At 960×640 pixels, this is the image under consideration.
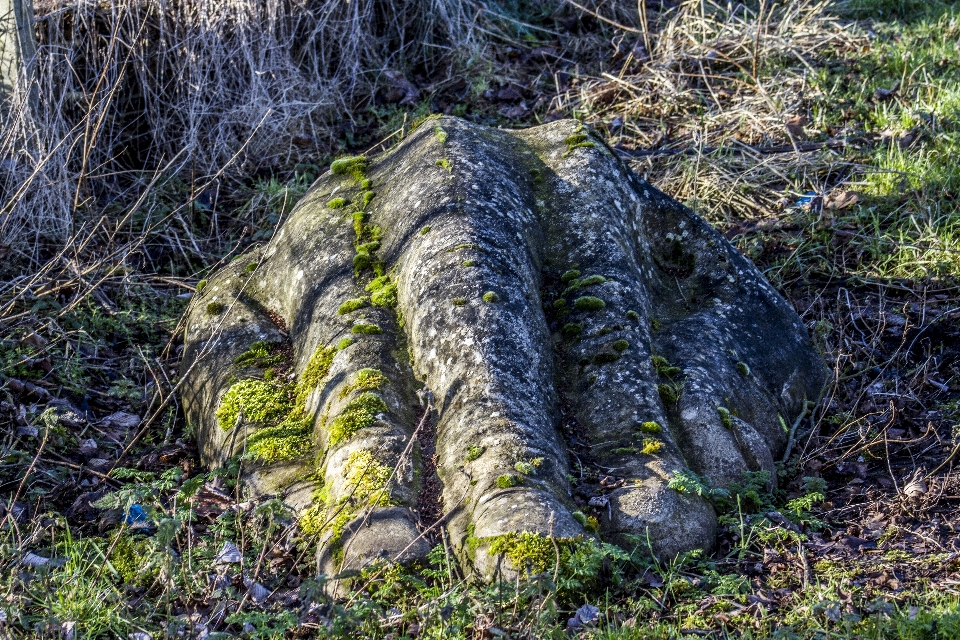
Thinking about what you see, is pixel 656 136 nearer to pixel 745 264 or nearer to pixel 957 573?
pixel 745 264

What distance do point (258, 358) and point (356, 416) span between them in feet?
3.59

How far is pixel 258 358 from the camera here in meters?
4.70

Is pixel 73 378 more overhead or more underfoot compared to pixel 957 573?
more underfoot

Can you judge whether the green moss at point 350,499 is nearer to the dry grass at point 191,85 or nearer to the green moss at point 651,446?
the green moss at point 651,446

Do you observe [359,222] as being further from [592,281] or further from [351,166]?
[592,281]

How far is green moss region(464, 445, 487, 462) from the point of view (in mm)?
3635

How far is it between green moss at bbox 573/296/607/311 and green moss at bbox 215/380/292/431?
1.61 meters

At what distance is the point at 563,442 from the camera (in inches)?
156

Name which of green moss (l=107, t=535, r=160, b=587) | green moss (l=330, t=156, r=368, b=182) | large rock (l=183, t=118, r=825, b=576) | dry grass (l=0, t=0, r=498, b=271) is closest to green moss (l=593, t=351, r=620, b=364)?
large rock (l=183, t=118, r=825, b=576)

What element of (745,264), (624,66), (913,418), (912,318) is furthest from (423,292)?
(624,66)

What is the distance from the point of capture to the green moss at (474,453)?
11.9ft

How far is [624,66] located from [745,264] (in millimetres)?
4008

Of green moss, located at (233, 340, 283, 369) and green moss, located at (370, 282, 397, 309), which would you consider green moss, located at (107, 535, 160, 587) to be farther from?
green moss, located at (370, 282, 397, 309)

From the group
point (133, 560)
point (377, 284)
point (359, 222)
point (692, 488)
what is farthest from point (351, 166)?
point (692, 488)
